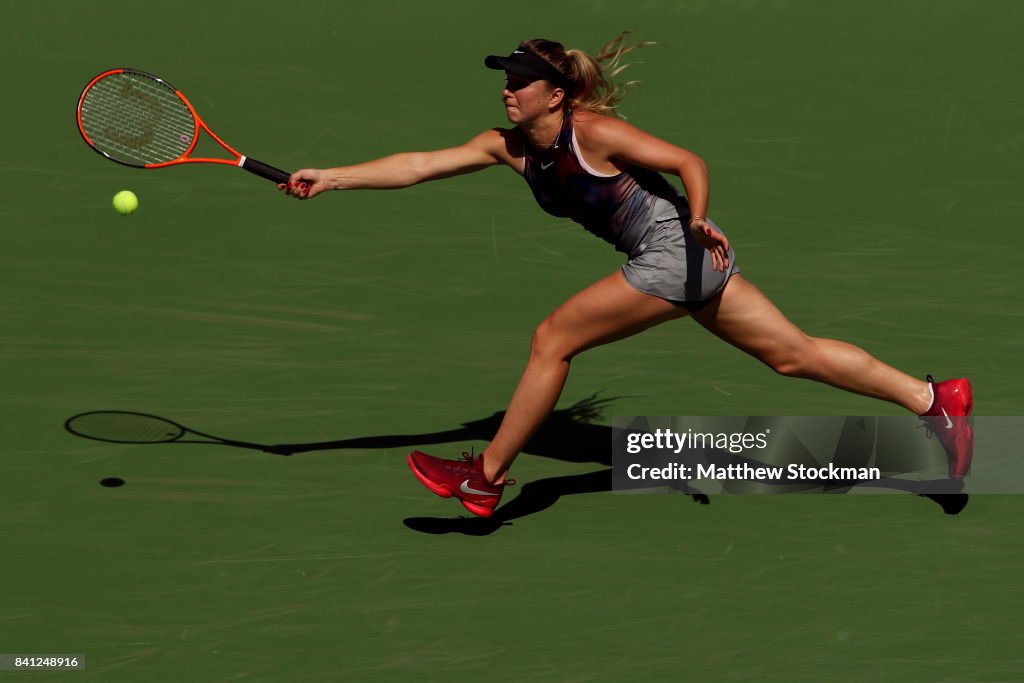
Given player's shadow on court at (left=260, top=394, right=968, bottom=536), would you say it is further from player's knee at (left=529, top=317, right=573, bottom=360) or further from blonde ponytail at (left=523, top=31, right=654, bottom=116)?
blonde ponytail at (left=523, top=31, right=654, bottom=116)

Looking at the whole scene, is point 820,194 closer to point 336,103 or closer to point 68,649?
point 336,103

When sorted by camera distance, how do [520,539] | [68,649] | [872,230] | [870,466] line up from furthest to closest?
[872,230] < [870,466] < [520,539] < [68,649]

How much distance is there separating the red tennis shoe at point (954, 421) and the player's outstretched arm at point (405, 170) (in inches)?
82.8

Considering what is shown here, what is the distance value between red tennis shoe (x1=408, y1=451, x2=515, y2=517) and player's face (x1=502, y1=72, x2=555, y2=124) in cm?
142

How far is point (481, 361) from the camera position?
33.2ft

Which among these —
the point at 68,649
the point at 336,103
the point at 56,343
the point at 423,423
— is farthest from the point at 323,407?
the point at 336,103

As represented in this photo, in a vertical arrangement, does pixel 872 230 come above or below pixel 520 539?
above

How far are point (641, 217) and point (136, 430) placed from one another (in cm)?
257

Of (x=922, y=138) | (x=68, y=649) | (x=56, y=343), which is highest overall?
(x=922, y=138)

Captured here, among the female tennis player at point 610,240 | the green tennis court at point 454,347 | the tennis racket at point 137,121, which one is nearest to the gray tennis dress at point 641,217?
the female tennis player at point 610,240

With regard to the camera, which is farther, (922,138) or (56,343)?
(922,138)

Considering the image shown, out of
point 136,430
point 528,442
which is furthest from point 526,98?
point 136,430

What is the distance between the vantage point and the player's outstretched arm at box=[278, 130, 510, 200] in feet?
28.7

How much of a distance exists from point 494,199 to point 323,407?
8.25 ft
